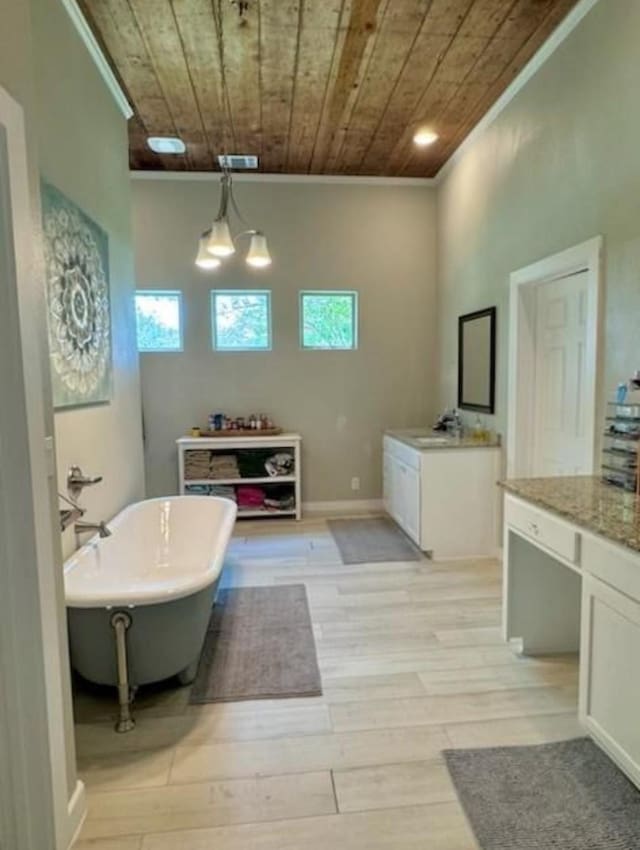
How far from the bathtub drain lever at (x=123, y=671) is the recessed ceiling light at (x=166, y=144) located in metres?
3.83

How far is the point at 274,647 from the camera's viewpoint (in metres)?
2.74

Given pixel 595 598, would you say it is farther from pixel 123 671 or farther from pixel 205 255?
pixel 205 255

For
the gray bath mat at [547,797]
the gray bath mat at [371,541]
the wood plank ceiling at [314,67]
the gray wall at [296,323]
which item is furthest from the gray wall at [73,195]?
the gray bath mat at [371,541]

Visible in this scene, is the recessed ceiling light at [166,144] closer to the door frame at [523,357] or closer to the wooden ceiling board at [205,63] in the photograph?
the wooden ceiling board at [205,63]

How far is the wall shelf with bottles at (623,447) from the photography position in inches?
90.3

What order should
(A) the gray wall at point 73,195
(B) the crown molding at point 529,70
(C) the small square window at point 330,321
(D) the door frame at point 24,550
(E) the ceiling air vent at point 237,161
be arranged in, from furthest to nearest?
(C) the small square window at point 330,321 → (E) the ceiling air vent at point 237,161 → (B) the crown molding at point 529,70 → (A) the gray wall at point 73,195 → (D) the door frame at point 24,550

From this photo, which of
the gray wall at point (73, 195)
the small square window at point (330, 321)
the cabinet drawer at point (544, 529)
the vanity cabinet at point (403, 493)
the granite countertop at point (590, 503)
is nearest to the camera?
the gray wall at point (73, 195)

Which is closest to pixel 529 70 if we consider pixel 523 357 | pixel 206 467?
pixel 523 357

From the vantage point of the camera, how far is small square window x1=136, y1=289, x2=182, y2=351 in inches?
205

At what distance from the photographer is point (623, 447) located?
7.78 ft

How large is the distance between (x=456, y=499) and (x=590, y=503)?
1946 mm

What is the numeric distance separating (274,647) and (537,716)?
4.20ft

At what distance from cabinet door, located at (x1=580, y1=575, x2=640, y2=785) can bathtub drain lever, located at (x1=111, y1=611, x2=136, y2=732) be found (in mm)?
1757

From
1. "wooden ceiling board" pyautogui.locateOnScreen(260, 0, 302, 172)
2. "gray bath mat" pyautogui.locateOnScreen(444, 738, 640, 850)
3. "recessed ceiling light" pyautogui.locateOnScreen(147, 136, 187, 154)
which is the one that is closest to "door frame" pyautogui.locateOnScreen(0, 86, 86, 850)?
"gray bath mat" pyautogui.locateOnScreen(444, 738, 640, 850)
